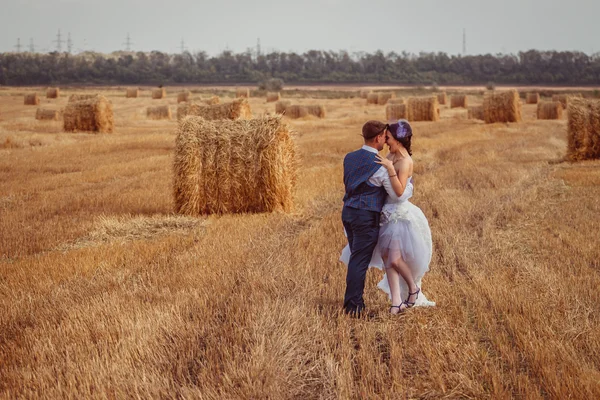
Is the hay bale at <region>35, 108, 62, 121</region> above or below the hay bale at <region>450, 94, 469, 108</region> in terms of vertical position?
below

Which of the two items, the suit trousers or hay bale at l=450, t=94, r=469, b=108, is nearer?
the suit trousers

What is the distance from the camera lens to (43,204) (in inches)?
444

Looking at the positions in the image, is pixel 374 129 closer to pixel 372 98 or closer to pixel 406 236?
pixel 406 236

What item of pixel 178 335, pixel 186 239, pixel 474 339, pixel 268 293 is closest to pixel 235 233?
pixel 186 239

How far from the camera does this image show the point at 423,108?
3005 centimetres

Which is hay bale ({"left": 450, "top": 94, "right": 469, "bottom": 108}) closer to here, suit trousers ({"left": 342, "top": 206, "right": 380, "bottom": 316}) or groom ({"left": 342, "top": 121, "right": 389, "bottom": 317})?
groom ({"left": 342, "top": 121, "right": 389, "bottom": 317})

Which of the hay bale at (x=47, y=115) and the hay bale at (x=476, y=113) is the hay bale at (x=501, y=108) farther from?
the hay bale at (x=47, y=115)

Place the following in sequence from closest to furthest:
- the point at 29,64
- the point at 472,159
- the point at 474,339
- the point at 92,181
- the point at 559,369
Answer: the point at 559,369 → the point at 474,339 → the point at 92,181 → the point at 472,159 → the point at 29,64

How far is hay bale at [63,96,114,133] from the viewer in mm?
24094

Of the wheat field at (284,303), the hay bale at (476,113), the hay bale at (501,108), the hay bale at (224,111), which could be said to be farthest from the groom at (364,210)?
the hay bale at (476,113)

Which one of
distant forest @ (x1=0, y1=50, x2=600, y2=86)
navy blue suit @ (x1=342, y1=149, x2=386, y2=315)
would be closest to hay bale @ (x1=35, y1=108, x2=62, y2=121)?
navy blue suit @ (x1=342, y1=149, x2=386, y2=315)

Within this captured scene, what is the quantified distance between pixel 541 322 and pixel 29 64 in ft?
341

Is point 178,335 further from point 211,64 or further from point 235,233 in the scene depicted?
point 211,64

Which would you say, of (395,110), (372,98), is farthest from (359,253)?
(372,98)
